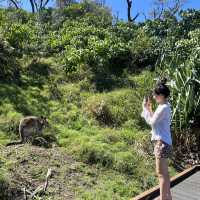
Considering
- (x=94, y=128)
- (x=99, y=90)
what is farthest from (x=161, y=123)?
(x=99, y=90)

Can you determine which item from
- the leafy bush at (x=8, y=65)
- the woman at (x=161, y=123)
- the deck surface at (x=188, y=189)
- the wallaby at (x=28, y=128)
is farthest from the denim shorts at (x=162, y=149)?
the leafy bush at (x=8, y=65)

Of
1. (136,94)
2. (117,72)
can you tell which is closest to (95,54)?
(117,72)

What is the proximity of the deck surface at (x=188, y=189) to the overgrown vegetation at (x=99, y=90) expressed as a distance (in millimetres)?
914

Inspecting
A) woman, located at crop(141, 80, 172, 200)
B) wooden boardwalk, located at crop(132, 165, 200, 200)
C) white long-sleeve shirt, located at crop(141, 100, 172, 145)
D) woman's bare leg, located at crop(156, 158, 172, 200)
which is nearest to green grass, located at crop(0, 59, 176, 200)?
wooden boardwalk, located at crop(132, 165, 200, 200)

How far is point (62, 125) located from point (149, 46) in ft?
18.3

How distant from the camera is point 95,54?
1306cm

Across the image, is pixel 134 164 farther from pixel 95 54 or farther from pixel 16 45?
pixel 16 45

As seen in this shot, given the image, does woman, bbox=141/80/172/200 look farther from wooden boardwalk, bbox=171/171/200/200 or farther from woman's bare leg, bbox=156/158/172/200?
wooden boardwalk, bbox=171/171/200/200

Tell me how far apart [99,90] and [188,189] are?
5.87 metres

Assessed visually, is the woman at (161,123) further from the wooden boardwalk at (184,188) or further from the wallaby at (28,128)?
the wallaby at (28,128)

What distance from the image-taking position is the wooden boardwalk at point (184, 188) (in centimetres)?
612

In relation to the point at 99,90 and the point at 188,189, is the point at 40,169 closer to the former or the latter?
the point at 188,189

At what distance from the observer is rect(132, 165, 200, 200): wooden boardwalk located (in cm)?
612

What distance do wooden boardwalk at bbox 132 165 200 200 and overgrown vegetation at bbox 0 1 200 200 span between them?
0.82m
